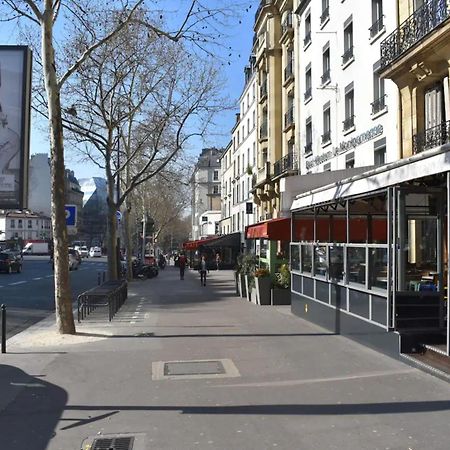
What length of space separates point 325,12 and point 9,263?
28580 millimetres

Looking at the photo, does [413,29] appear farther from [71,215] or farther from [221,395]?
[221,395]

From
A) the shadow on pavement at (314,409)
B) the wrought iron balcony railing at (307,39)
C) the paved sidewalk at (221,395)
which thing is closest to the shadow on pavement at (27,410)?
the paved sidewalk at (221,395)

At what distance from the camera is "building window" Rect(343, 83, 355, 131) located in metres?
24.1

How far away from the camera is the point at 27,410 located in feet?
21.0

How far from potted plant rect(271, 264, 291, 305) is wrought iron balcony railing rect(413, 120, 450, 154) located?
18.7 feet

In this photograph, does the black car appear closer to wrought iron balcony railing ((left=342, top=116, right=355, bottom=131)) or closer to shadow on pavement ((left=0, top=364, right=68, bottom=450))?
wrought iron balcony railing ((left=342, top=116, right=355, bottom=131))

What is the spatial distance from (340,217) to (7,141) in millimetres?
8335

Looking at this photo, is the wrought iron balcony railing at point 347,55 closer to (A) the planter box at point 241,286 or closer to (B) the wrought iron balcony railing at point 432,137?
(B) the wrought iron balcony railing at point 432,137

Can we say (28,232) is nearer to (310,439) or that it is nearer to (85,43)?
(85,43)

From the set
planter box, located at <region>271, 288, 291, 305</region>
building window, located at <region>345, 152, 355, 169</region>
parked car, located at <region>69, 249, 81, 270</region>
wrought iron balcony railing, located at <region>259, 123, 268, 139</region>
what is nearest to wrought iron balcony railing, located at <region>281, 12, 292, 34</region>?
wrought iron balcony railing, located at <region>259, 123, 268, 139</region>

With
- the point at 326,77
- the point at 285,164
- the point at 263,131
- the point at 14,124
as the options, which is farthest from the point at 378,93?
the point at 263,131

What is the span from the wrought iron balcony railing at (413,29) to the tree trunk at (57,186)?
10.3m

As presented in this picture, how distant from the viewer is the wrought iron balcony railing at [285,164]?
Answer: 109 ft

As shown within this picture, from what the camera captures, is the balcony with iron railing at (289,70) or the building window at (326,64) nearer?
the building window at (326,64)
